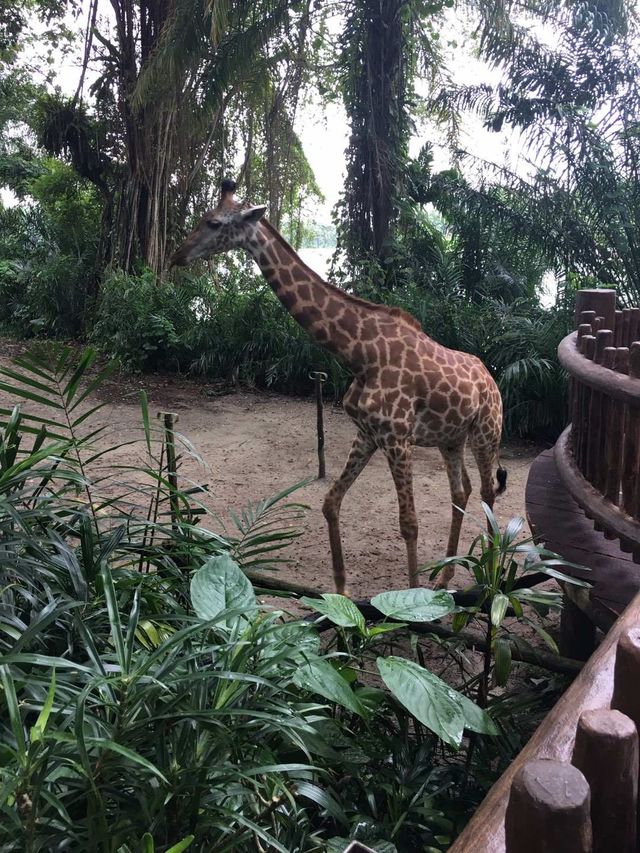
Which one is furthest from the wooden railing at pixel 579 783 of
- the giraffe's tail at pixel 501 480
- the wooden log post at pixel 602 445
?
the giraffe's tail at pixel 501 480

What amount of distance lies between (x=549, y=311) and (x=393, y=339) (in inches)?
204

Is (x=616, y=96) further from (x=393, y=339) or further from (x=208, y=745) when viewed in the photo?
(x=208, y=745)

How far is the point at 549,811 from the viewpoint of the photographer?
85cm

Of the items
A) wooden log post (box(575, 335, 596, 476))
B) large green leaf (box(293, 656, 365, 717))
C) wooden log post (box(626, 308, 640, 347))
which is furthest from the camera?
wooden log post (box(626, 308, 640, 347))

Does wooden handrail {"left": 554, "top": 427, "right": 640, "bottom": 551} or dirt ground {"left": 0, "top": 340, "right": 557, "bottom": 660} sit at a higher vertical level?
wooden handrail {"left": 554, "top": 427, "right": 640, "bottom": 551}

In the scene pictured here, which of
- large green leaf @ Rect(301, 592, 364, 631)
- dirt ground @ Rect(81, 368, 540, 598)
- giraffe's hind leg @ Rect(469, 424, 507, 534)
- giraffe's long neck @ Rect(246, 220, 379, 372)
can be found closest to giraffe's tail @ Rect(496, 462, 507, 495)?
giraffe's hind leg @ Rect(469, 424, 507, 534)

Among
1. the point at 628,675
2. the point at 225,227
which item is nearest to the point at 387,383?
the point at 225,227

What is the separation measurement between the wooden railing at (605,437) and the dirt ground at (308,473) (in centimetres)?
53

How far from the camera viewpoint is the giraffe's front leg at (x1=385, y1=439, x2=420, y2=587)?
3.68 meters

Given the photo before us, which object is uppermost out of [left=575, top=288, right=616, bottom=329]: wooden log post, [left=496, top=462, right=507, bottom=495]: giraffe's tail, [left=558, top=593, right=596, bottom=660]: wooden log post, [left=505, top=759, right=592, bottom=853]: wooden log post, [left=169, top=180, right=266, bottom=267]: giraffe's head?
[left=169, top=180, right=266, bottom=267]: giraffe's head

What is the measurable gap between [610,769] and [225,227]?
11.9ft

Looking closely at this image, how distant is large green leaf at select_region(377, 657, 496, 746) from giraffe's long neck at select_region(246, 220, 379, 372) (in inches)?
86.8

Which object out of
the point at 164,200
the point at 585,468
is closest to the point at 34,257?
the point at 164,200

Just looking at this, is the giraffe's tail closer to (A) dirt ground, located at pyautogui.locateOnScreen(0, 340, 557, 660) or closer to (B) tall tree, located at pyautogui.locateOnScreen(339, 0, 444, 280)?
(A) dirt ground, located at pyautogui.locateOnScreen(0, 340, 557, 660)
